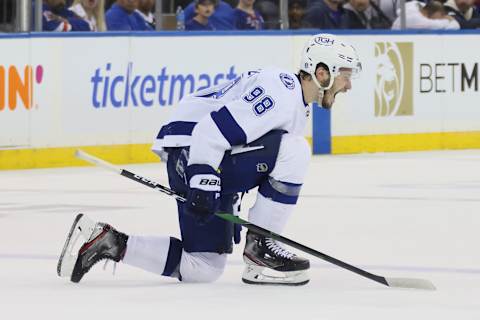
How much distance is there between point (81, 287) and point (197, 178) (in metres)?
0.60

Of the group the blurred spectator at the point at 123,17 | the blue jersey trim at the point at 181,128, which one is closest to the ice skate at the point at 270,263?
the blue jersey trim at the point at 181,128

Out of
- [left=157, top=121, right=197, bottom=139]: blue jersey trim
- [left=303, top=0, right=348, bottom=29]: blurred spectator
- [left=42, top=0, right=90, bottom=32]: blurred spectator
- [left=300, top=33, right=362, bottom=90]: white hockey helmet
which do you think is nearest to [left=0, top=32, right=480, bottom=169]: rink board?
[left=42, top=0, right=90, bottom=32]: blurred spectator

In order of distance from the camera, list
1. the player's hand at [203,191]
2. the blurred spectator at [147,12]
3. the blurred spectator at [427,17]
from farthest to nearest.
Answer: the blurred spectator at [427,17], the blurred spectator at [147,12], the player's hand at [203,191]

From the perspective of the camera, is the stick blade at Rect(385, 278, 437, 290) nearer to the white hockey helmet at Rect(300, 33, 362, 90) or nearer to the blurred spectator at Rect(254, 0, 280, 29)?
the white hockey helmet at Rect(300, 33, 362, 90)

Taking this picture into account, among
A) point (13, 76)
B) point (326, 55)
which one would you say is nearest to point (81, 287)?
point (326, 55)

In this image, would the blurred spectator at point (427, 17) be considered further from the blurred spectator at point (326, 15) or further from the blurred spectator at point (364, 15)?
the blurred spectator at point (326, 15)

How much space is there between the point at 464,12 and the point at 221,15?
2.90 metres

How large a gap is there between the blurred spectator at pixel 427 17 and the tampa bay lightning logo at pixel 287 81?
8.43 metres

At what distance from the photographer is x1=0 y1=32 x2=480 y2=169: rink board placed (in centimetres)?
1207

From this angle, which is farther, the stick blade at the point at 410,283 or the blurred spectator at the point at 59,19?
the blurred spectator at the point at 59,19

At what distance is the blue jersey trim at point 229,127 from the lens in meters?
6.00

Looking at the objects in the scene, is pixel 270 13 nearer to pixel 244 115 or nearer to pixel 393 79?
pixel 393 79

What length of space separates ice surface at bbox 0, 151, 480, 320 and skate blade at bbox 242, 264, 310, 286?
0.04m

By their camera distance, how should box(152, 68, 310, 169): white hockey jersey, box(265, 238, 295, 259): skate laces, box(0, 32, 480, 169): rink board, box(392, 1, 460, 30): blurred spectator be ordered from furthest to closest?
box(392, 1, 460, 30): blurred spectator < box(0, 32, 480, 169): rink board < box(265, 238, 295, 259): skate laces < box(152, 68, 310, 169): white hockey jersey
